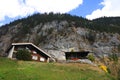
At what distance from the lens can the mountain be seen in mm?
154375

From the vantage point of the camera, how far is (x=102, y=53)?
156 meters

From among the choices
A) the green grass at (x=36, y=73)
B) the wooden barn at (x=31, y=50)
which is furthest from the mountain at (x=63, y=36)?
the green grass at (x=36, y=73)

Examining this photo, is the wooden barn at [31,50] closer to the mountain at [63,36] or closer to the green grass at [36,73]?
the green grass at [36,73]

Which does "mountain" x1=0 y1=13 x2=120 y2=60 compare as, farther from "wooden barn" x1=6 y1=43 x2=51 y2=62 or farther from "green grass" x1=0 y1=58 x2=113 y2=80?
"green grass" x1=0 y1=58 x2=113 y2=80

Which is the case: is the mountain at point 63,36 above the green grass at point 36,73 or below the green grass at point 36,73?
above

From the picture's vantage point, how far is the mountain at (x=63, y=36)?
154 m

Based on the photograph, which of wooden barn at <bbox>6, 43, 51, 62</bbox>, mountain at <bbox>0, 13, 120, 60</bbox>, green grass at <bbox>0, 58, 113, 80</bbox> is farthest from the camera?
mountain at <bbox>0, 13, 120, 60</bbox>

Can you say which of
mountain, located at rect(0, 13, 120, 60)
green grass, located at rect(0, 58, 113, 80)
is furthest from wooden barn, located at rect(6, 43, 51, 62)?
mountain, located at rect(0, 13, 120, 60)

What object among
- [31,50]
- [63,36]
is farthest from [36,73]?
[63,36]

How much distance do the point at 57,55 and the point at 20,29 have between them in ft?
175

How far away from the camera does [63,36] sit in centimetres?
16038

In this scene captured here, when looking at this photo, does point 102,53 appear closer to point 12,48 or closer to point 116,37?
point 116,37

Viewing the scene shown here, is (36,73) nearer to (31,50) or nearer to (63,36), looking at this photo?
(31,50)

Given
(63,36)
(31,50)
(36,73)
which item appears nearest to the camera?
(36,73)
